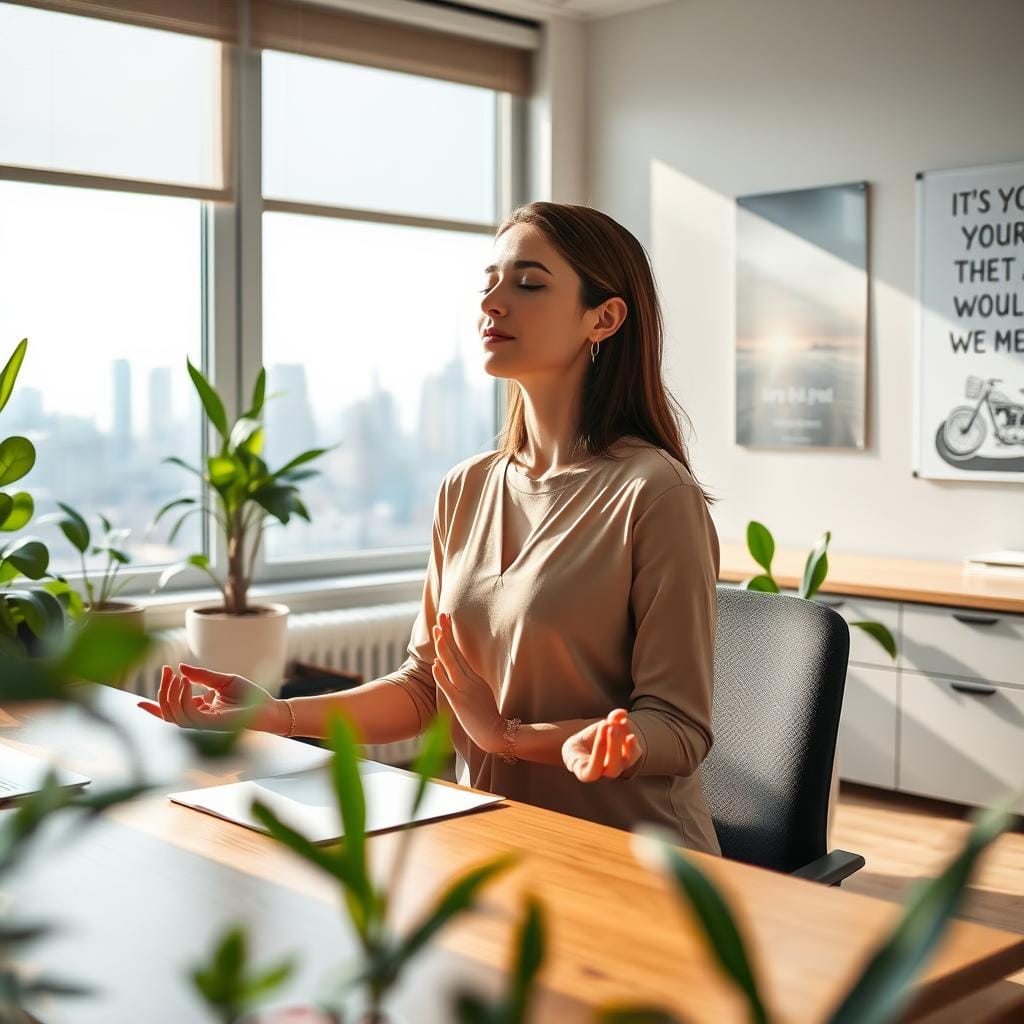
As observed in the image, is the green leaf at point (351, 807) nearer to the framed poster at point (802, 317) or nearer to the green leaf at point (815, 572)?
the green leaf at point (815, 572)

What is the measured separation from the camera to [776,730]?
173 centimetres

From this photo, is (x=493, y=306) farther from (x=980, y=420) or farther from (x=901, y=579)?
(x=980, y=420)

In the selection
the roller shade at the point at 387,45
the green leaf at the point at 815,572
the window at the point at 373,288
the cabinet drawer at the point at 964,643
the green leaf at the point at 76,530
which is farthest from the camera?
the window at the point at 373,288

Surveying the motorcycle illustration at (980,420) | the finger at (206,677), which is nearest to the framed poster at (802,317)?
the motorcycle illustration at (980,420)

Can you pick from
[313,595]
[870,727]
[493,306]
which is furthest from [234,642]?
[493,306]

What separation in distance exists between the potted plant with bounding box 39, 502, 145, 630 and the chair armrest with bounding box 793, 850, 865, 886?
2.08 m

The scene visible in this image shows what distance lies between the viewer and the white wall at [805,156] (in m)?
4.29

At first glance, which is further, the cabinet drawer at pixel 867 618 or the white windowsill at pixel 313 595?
the white windowsill at pixel 313 595

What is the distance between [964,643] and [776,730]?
90.1 inches

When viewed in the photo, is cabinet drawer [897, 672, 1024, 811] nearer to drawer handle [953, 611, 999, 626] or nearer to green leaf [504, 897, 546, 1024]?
drawer handle [953, 611, 999, 626]

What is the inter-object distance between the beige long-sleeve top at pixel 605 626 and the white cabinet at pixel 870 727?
2.39m

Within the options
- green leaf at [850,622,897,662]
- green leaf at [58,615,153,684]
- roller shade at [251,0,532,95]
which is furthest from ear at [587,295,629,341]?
roller shade at [251,0,532,95]

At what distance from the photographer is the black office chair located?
5.56ft

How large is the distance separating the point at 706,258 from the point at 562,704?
3.49 meters
